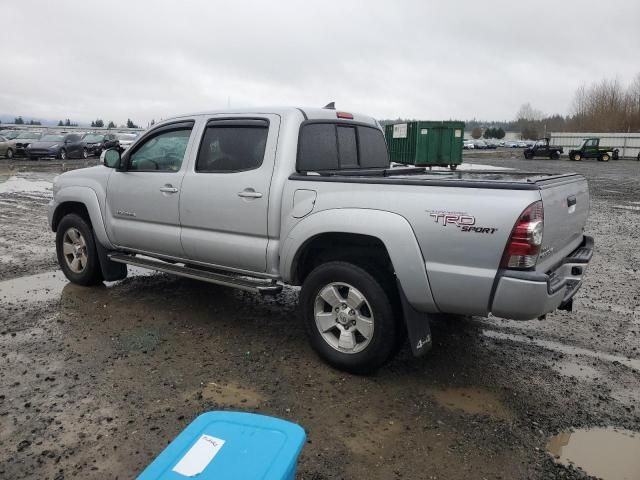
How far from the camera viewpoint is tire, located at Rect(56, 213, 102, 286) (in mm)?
5965

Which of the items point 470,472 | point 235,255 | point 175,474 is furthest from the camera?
point 235,255

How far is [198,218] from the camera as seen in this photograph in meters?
4.81

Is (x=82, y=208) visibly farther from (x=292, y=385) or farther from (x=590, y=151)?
(x=590, y=151)

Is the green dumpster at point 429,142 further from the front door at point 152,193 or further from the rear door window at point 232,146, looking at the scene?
the rear door window at point 232,146

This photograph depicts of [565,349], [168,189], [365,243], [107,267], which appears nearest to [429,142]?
[107,267]

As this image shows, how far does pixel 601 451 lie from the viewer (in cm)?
313

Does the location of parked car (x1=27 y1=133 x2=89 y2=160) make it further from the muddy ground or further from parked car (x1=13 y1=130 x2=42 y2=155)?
the muddy ground

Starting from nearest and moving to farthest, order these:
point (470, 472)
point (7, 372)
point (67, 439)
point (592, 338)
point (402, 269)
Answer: point (470, 472)
point (67, 439)
point (402, 269)
point (7, 372)
point (592, 338)

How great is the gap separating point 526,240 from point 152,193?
360cm

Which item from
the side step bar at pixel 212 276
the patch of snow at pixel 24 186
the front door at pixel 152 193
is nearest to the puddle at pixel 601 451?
the side step bar at pixel 212 276

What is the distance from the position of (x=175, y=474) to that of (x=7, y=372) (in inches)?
116

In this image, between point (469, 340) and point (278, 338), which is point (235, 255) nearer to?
point (278, 338)

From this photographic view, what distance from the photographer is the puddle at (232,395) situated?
142 inches

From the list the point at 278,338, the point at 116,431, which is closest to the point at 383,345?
the point at 278,338
